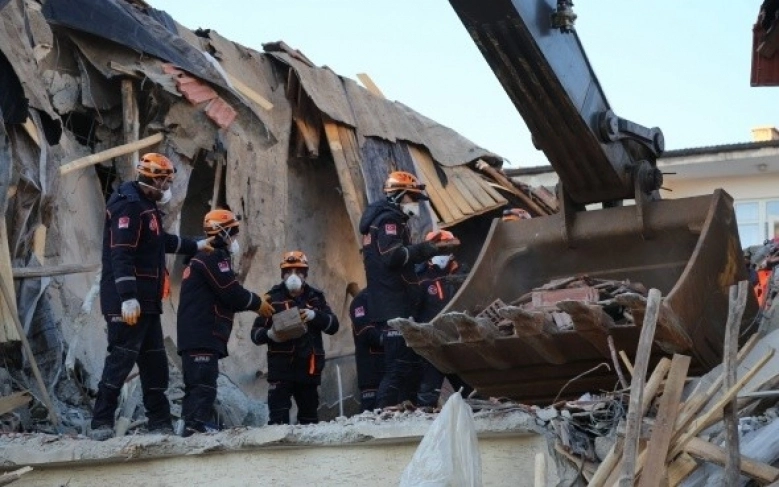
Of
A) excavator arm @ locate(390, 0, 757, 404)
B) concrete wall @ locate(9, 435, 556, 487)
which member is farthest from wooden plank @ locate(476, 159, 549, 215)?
concrete wall @ locate(9, 435, 556, 487)

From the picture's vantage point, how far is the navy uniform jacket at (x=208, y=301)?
34.2 ft

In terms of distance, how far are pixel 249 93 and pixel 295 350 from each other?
3.78 m

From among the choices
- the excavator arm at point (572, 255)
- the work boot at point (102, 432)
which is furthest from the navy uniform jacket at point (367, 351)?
the work boot at point (102, 432)

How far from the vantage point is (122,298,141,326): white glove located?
31.9 ft

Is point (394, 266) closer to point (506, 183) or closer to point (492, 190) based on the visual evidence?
point (492, 190)

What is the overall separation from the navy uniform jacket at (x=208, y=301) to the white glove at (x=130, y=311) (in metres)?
0.70

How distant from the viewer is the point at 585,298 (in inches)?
348

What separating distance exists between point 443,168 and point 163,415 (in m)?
7.85

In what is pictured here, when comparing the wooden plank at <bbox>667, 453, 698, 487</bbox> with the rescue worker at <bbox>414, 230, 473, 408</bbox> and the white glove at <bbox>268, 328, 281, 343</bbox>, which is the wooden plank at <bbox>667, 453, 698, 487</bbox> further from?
the white glove at <bbox>268, 328, 281, 343</bbox>

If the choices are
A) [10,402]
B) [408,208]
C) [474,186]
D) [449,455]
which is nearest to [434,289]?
[408,208]

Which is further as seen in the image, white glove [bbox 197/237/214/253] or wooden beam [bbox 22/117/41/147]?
wooden beam [bbox 22/117/41/147]

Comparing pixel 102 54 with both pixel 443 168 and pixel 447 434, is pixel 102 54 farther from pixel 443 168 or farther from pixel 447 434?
pixel 447 434

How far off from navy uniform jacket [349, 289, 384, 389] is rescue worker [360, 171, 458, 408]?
72 centimetres

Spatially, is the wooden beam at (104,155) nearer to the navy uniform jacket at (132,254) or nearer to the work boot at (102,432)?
the navy uniform jacket at (132,254)
